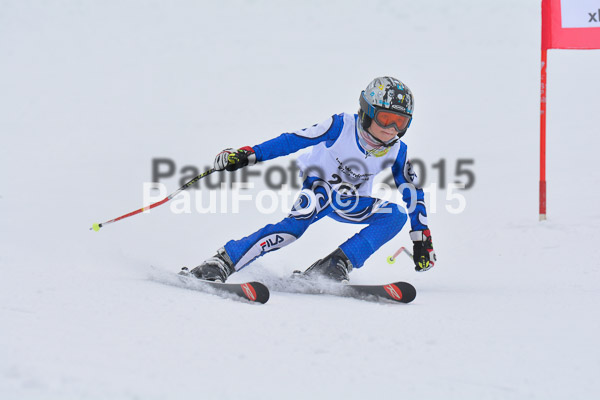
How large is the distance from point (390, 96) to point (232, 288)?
5.09ft

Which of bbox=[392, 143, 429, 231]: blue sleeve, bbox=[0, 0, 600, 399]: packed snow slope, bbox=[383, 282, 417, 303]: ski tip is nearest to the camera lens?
bbox=[0, 0, 600, 399]: packed snow slope

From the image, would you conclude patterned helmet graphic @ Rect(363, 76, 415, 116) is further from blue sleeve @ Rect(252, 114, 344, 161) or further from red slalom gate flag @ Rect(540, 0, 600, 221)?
red slalom gate flag @ Rect(540, 0, 600, 221)

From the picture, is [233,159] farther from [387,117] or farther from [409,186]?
[409,186]

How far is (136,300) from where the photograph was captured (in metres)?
2.95

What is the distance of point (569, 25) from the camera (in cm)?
625

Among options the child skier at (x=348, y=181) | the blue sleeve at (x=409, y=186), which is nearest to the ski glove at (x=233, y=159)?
the child skier at (x=348, y=181)

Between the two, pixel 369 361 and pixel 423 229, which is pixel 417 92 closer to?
pixel 423 229

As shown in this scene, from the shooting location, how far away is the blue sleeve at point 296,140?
393 cm

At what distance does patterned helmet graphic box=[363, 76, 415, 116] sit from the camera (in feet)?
12.6

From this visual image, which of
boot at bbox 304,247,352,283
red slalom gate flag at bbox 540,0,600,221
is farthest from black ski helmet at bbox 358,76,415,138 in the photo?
red slalom gate flag at bbox 540,0,600,221

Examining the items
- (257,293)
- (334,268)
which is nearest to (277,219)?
(334,268)

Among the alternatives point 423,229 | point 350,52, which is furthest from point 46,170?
point 350,52

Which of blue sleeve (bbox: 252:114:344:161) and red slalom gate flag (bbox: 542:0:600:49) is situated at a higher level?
red slalom gate flag (bbox: 542:0:600:49)

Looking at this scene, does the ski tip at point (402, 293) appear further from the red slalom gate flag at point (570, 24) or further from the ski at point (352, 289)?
the red slalom gate flag at point (570, 24)
